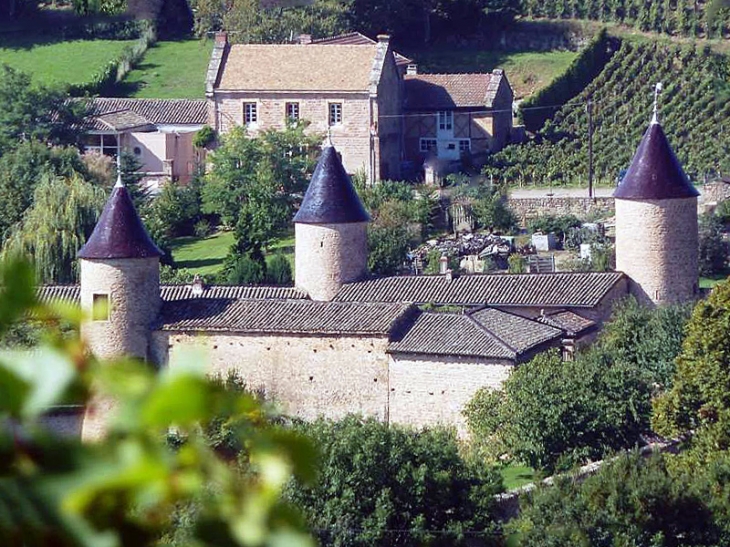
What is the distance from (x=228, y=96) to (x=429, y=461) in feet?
88.9

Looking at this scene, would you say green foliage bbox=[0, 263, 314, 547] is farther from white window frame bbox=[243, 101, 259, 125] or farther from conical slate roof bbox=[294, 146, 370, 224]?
white window frame bbox=[243, 101, 259, 125]

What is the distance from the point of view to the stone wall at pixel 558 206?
40406 mm

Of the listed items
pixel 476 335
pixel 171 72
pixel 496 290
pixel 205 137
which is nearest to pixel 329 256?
pixel 496 290

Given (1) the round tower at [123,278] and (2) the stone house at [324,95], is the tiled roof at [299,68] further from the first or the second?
(1) the round tower at [123,278]

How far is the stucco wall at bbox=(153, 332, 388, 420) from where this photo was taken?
27703 millimetres

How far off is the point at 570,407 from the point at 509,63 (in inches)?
1166

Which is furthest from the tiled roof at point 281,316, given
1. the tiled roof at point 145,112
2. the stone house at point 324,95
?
the tiled roof at point 145,112

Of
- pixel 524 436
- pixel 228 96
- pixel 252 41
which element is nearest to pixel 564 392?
pixel 524 436

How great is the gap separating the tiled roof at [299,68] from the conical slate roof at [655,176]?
15.6 m

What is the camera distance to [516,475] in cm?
2383

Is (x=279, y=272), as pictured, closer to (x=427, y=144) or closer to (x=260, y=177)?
(x=260, y=177)

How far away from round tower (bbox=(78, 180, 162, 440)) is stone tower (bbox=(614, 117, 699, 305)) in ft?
26.2

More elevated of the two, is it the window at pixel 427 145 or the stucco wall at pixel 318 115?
the stucco wall at pixel 318 115

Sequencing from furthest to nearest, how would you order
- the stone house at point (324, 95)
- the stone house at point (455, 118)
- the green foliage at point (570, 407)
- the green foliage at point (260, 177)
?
the stone house at point (455, 118), the stone house at point (324, 95), the green foliage at point (260, 177), the green foliage at point (570, 407)
